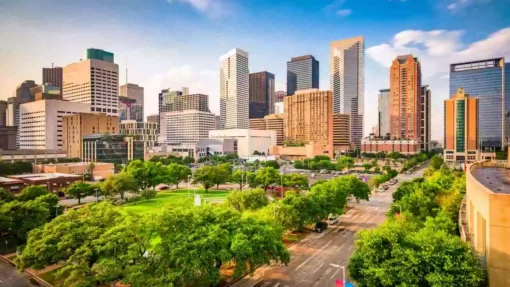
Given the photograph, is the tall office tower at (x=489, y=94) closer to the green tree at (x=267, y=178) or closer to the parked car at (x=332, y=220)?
the green tree at (x=267, y=178)

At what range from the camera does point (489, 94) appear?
188m

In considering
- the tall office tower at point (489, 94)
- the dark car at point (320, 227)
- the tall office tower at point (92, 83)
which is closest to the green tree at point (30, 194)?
the dark car at point (320, 227)

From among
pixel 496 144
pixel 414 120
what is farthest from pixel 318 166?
pixel 496 144

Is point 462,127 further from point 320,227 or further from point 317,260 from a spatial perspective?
point 317,260

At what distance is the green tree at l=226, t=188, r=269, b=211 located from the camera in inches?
1884

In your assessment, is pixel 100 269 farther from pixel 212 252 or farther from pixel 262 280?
pixel 262 280

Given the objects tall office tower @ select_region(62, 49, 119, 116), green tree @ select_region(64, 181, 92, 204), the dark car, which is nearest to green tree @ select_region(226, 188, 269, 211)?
the dark car

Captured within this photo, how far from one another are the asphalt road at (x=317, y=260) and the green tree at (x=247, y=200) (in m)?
8.70

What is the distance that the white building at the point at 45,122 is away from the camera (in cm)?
15475

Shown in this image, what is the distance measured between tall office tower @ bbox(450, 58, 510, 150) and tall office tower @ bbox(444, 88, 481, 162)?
38.1 meters

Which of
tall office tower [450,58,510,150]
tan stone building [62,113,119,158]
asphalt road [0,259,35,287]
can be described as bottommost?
asphalt road [0,259,35,287]

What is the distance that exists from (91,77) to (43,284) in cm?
18470

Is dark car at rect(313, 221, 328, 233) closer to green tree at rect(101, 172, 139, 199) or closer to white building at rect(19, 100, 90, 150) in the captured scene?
green tree at rect(101, 172, 139, 199)

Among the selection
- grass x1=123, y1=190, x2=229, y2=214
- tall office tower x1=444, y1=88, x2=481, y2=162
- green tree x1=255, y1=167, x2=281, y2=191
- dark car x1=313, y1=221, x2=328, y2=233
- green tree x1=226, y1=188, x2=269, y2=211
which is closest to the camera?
dark car x1=313, y1=221, x2=328, y2=233
